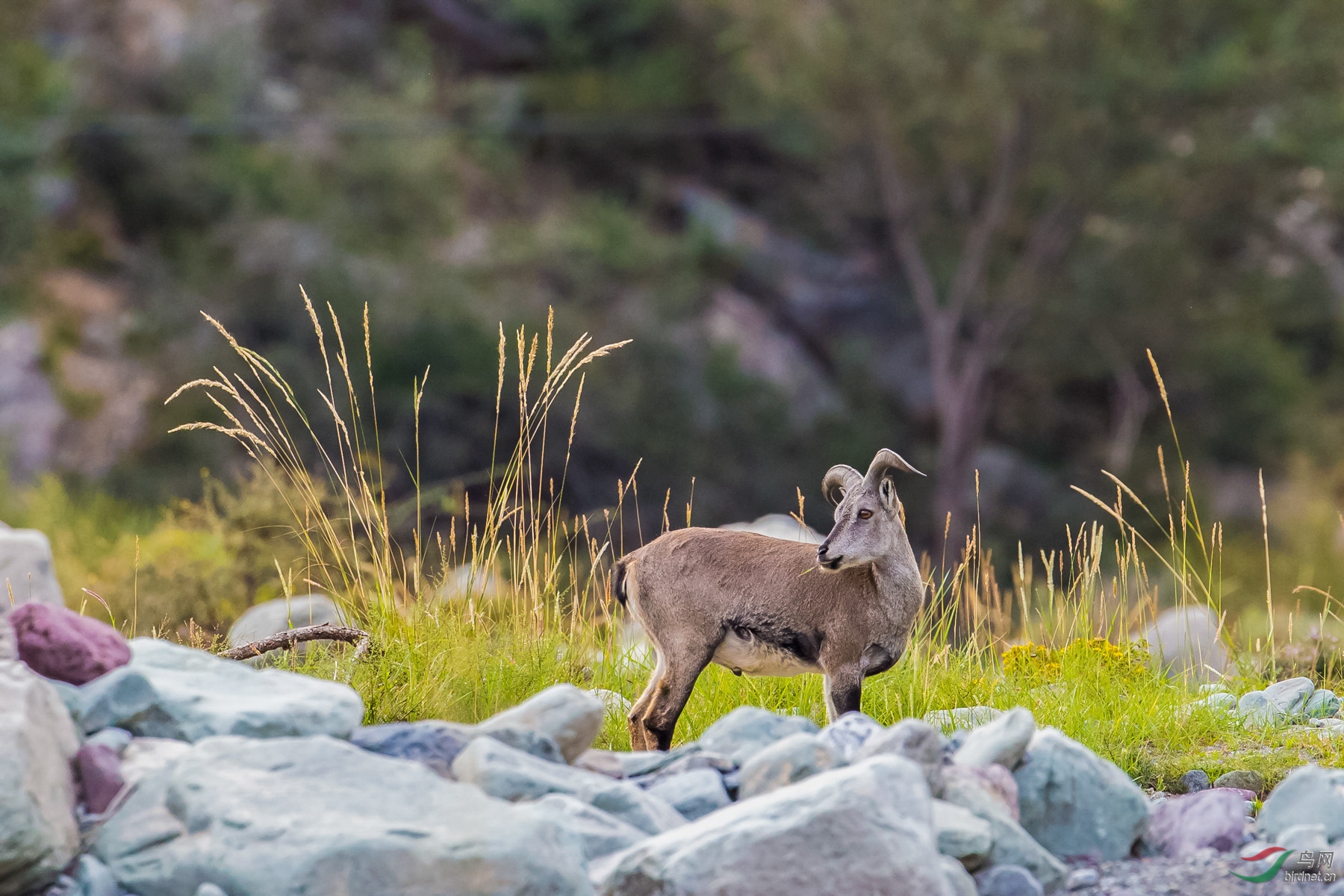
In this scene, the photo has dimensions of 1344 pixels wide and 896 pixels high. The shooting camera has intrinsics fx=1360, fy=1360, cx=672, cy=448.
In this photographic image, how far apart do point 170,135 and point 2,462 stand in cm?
669

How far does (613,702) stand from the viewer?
16.5ft

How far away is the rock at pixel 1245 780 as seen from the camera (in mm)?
4492

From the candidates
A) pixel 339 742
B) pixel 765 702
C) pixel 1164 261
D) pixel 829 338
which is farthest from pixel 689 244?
pixel 339 742

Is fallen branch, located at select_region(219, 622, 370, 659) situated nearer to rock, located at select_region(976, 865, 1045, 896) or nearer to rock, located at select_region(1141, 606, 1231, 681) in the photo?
rock, located at select_region(976, 865, 1045, 896)

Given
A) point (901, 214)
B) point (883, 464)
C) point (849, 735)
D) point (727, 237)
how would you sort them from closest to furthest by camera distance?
point (849, 735) < point (883, 464) < point (901, 214) < point (727, 237)

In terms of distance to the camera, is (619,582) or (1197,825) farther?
(619,582)

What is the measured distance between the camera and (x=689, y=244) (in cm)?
2339

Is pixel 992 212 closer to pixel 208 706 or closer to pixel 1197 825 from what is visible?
pixel 1197 825

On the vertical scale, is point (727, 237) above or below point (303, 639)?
below

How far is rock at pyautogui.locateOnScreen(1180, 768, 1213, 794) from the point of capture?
4555mm

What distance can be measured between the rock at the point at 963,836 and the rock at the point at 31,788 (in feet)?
6.42

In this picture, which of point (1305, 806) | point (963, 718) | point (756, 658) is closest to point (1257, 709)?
point (963, 718)

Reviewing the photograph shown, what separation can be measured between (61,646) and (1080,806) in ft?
8.63

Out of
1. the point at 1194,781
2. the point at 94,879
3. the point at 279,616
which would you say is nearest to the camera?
the point at 94,879
